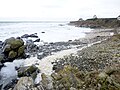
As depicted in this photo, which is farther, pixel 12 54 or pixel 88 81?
pixel 12 54

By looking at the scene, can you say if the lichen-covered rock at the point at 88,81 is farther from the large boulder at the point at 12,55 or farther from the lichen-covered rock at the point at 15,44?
the lichen-covered rock at the point at 15,44

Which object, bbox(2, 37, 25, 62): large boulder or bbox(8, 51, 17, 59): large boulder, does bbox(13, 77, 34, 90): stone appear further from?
bbox(2, 37, 25, 62): large boulder

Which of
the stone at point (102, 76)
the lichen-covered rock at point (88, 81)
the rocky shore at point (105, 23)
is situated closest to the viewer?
the lichen-covered rock at point (88, 81)

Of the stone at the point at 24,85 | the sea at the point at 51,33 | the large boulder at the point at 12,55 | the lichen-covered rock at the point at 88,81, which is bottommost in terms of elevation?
the sea at the point at 51,33

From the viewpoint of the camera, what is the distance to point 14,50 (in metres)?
29.5

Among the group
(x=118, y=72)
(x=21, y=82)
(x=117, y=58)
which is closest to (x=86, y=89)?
(x=118, y=72)

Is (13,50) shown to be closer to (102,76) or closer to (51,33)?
(102,76)

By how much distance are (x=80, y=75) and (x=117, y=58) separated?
642 cm

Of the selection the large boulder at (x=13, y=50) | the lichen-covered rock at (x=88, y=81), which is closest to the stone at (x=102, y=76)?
the lichen-covered rock at (x=88, y=81)

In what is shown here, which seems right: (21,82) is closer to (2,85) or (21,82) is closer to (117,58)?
(2,85)

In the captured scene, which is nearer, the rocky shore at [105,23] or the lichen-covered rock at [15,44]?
the lichen-covered rock at [15,44]

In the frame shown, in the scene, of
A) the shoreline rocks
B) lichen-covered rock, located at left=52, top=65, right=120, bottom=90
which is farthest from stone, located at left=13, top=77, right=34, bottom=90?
the shoreline rocks

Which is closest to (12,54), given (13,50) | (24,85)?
(13,50)

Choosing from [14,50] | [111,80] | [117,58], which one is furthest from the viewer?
[14,50]
